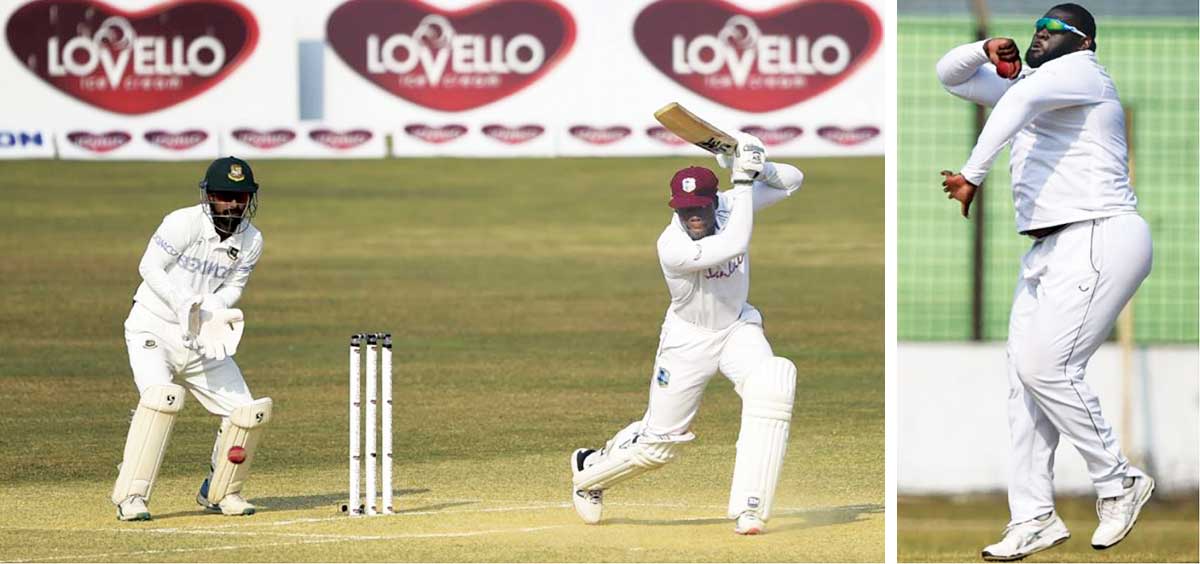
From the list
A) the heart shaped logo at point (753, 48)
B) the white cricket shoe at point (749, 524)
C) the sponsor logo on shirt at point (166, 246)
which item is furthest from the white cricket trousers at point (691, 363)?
the heart shaped logo at point (753, 48)

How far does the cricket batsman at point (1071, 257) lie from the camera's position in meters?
6.42

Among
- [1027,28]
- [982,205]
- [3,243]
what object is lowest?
[3,243]

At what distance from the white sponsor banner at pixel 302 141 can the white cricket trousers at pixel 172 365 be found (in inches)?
632

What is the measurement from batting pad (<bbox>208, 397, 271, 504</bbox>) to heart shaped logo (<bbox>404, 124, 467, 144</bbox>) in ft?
53.7

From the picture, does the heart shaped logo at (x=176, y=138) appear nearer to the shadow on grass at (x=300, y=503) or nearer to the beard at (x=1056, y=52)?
the shadow on grass at (x=300, y=503)

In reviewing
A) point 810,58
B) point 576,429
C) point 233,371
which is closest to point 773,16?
point 810,58

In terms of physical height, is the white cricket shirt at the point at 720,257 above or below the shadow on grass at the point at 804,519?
above

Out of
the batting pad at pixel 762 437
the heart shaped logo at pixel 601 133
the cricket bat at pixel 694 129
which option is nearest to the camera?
the cricket bat at pixel 694 129

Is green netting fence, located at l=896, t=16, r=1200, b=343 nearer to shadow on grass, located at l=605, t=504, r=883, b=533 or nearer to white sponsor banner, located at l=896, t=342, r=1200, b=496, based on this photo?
white sponsor banner, located at l=896, t=342, r=1200, b=496

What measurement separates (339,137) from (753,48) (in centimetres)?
483

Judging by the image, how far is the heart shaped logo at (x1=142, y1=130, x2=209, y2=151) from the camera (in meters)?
24.3

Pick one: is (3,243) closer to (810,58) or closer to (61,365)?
(61,365)

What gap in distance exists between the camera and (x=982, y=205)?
10.5 m

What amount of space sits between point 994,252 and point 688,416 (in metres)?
3.35
